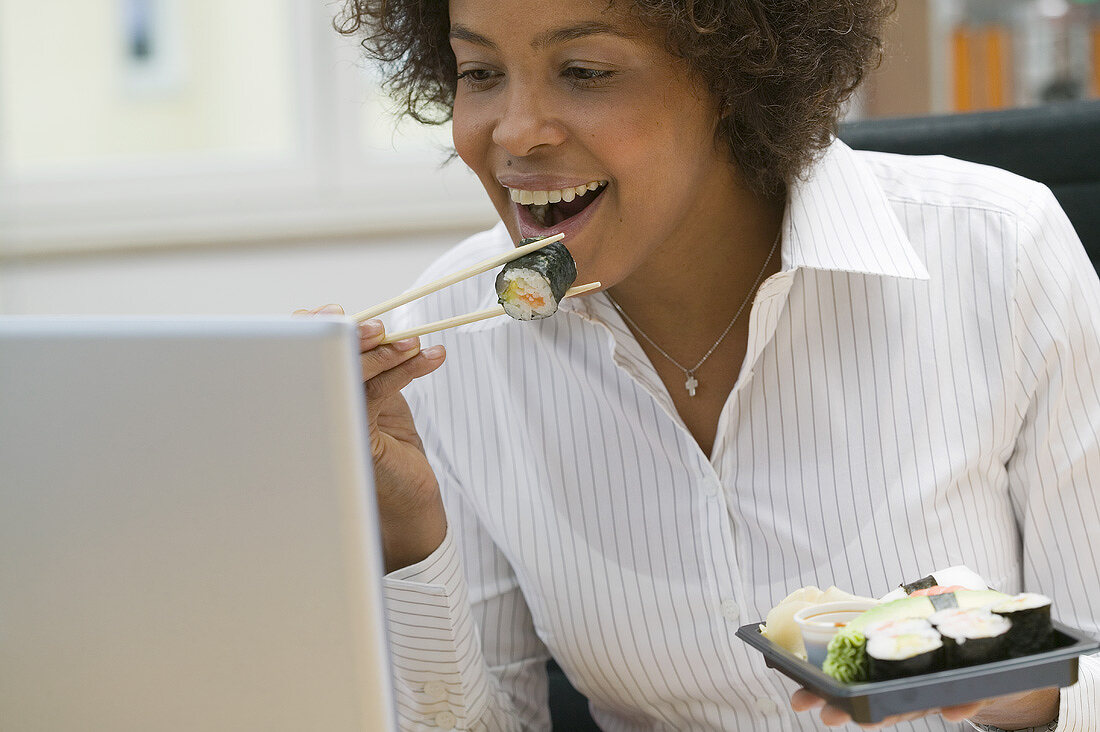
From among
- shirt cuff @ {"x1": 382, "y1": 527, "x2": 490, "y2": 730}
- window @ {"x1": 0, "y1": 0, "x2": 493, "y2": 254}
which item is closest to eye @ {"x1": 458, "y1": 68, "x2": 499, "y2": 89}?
shirt cuff @ {"x1": 382, "y1": 527, "x2": 490, "y2": 730}

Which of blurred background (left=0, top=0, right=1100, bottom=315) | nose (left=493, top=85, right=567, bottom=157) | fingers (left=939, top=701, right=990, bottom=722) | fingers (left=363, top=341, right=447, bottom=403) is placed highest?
blurred background (left=0, top=0, right=1100, bottom=315)

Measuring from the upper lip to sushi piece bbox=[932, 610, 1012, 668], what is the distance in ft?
1.72

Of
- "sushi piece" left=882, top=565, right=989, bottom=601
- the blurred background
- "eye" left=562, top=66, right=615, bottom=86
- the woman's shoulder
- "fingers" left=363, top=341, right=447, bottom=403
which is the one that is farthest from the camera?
the blurred background

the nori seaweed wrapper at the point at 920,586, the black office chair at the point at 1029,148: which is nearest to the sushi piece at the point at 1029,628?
the nori seaweed wrapper at the point at 920,586

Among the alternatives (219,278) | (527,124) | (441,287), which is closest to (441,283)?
(441,287)

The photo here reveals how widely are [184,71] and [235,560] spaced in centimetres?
290

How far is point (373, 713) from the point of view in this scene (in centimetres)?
55

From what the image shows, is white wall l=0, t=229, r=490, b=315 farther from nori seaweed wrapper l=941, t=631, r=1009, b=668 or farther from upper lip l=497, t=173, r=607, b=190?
nori seaweed wrapper l=941, t=631, r=1009, b=668

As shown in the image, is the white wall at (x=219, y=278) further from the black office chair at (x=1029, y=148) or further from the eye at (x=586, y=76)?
the eye at (x=586, y=76)

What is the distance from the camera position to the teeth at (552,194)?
1.08 meters

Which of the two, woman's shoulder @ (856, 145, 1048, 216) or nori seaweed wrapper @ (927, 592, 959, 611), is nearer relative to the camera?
nori seaweed wrapper @ (927, 592, 959, 611)

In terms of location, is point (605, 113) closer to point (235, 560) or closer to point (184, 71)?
point (235, 560)

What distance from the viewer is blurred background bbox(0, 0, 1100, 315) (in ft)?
10.1

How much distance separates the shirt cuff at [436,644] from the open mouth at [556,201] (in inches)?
12.4
